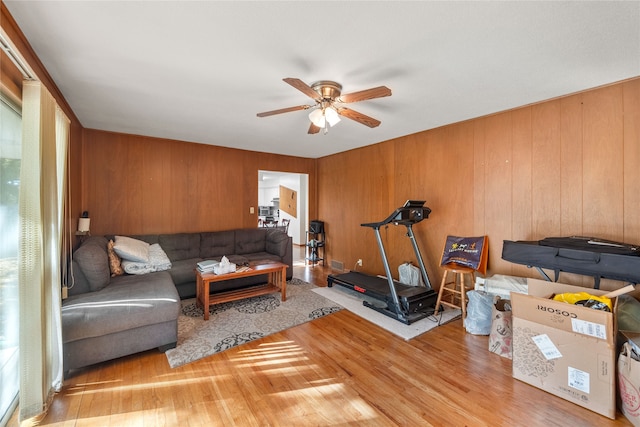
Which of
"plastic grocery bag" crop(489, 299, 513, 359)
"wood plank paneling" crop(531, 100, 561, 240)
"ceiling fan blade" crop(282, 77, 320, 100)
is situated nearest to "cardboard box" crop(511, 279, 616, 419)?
"plastic grocery bag" crop(489, 299, 513, 359)

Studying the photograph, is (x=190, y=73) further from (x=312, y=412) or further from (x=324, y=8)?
(x=312, y=412)

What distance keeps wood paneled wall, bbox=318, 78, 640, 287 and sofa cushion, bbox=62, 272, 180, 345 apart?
3.37 metres

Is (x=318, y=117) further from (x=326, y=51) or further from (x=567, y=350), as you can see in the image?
(x=567, y=350)

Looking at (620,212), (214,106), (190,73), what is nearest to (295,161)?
(214,106)

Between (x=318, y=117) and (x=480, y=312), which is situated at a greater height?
(x=318, y=117)

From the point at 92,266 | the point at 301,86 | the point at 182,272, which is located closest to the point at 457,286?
the point at 301,86

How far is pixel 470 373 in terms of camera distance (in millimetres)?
2115

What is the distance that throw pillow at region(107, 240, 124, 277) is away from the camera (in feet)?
10.4

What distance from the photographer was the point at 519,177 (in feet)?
9.72

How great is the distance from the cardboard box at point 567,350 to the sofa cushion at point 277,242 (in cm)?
335

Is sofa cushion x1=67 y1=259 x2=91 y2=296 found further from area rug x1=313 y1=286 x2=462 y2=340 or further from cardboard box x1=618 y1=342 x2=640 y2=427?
cardboard box x1=618 y1=342 x2=640 y2=427

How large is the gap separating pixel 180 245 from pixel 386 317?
10.9 ft

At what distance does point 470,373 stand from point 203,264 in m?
3.14

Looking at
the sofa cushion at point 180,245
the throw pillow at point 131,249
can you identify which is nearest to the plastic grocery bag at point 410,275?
the sofa cushion at point 180,245
